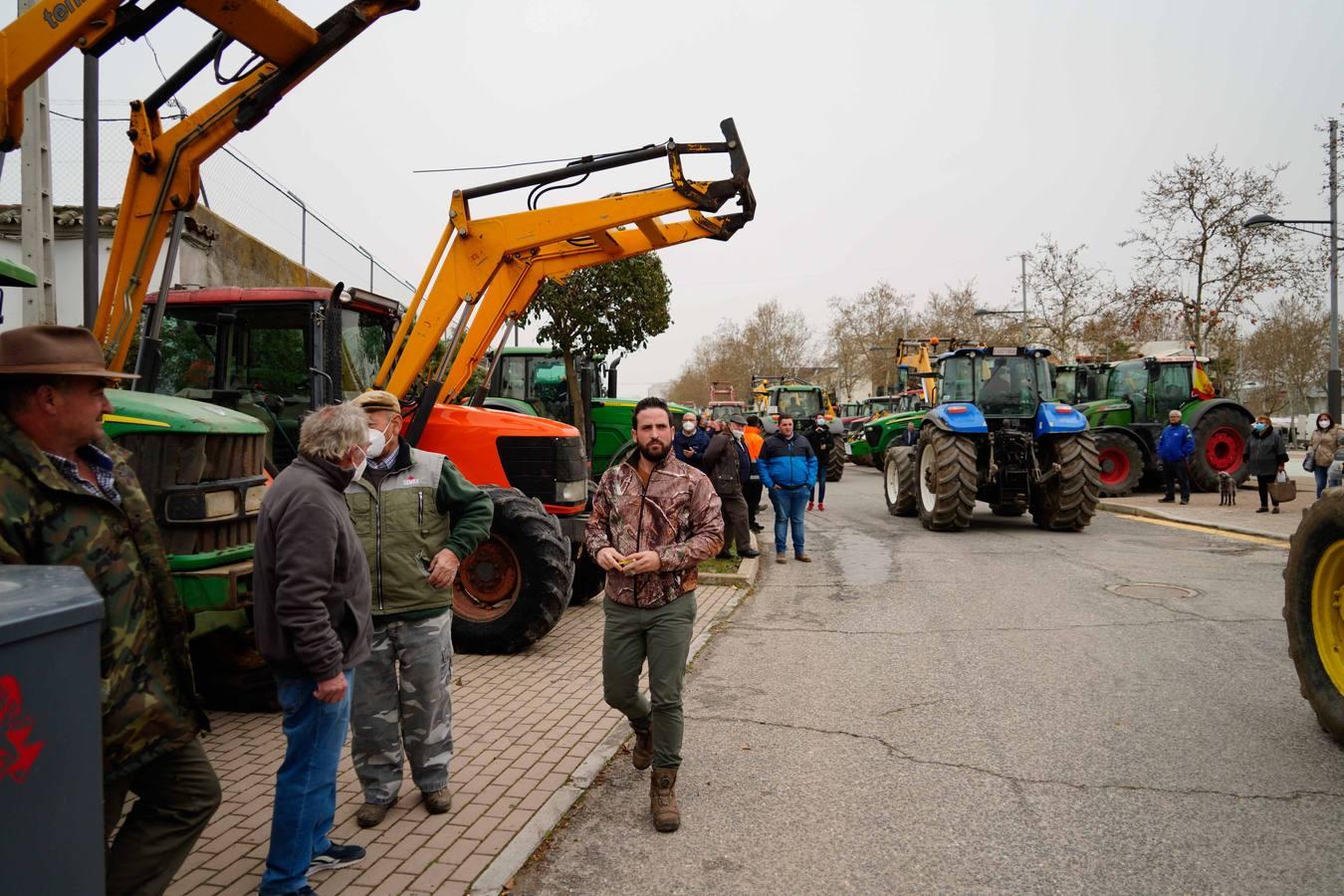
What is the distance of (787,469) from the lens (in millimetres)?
10789

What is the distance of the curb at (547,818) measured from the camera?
3.44 meters

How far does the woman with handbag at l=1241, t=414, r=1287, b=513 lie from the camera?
49.6 ft

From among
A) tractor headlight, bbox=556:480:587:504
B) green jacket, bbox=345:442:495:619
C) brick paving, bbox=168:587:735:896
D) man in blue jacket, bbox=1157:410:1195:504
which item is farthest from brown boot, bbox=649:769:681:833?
man in blue jacket, bbox=1157:410:1195:504

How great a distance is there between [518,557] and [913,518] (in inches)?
416

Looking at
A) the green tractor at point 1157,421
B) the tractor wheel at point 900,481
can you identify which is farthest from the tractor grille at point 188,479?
the green tractor at point 1157,421

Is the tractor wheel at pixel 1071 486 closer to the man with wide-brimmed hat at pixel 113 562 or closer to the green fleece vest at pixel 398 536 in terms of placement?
the green fleece vest at pixel 398 536

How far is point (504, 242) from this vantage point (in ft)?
26.6

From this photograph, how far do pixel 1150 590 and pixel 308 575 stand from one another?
8.22 meters

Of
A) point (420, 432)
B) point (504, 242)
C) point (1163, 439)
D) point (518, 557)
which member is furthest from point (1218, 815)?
point (1163, 439)

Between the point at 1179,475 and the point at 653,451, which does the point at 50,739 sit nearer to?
the point at 653,451

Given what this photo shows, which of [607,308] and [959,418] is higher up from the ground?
[607,308]

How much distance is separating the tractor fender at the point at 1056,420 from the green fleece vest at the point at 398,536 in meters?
11.6

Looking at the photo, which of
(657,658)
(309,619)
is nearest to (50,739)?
(309,619)

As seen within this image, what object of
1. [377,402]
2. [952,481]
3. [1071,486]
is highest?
[377,402]
